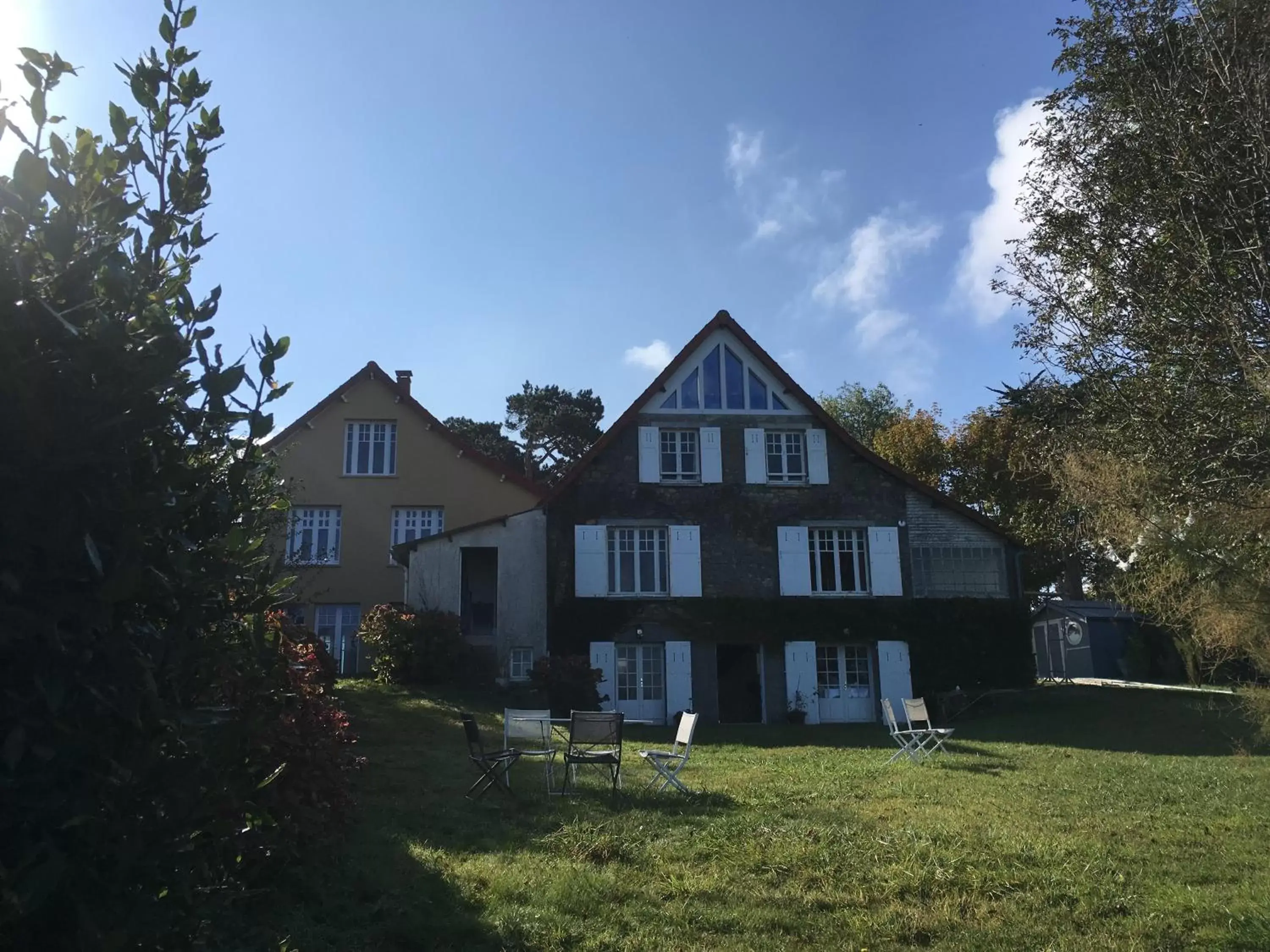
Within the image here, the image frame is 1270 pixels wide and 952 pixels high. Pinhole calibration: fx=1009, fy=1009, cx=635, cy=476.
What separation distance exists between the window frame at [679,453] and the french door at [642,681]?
4.00 metres

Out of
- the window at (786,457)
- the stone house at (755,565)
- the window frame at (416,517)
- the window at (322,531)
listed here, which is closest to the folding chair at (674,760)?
the stone house at (755,565)

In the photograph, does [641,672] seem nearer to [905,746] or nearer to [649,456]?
[649,456]

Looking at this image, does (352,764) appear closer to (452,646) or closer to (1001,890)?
(1001,890)

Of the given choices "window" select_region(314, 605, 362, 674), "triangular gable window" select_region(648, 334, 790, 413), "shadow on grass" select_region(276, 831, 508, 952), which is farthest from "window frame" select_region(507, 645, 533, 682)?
"shadow on grass" select_region(276, 831, 508, 952)

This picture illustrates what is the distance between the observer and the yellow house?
27.5 meters

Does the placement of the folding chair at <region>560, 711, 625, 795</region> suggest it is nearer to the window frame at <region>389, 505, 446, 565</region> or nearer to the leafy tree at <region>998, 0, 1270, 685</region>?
the leafy tree at <region>998, 0, 1270, 685</region>

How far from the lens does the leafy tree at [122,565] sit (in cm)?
252

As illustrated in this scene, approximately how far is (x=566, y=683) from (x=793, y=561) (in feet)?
20.6

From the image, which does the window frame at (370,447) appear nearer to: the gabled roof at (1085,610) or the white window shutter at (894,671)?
the white window shutter at (894,671)

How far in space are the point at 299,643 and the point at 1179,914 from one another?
707 cm

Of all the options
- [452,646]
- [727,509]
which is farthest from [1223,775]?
[452,646]

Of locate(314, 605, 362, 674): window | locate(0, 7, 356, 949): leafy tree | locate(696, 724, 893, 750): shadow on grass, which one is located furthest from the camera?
locate(314, 605, 362, 674): window

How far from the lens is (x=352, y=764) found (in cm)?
756

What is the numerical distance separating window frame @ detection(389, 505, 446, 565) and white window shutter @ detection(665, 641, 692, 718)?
316 inches
